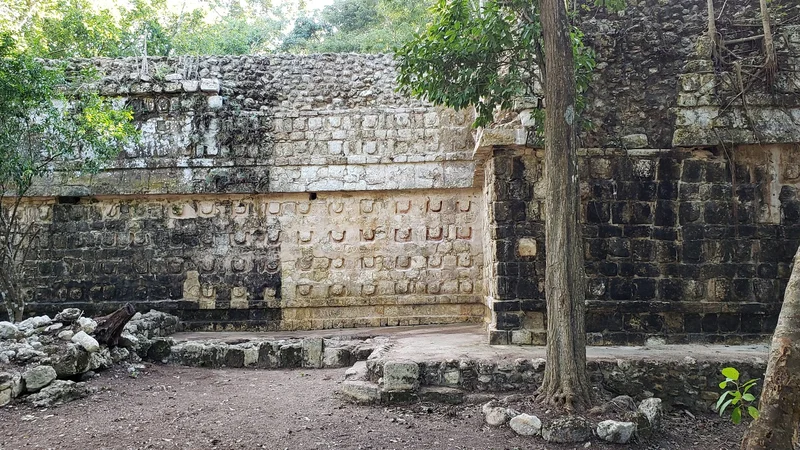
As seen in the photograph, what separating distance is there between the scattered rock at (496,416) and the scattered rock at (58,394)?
3.93 meters

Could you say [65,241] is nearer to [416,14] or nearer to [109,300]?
[109,300]

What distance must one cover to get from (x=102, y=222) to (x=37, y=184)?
43.5 inches

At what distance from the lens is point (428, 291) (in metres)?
9.20

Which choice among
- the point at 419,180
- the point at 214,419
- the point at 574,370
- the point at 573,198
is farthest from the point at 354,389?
the point at 419,180

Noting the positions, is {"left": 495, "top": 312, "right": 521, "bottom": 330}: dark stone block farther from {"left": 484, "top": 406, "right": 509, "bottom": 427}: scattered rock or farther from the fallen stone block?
{"left": 484, "top": 406, "right": 509, "bottom": 427}: scattered rock

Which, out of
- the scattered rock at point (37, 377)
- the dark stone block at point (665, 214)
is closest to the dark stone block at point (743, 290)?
the dark stone block at point (665, 214)

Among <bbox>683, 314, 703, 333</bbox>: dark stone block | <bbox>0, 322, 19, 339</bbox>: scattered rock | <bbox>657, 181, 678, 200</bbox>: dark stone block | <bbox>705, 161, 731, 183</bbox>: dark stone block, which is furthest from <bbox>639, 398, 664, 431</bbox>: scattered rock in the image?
<bbox>0, 322, 19, 339</bbox>: scattered rock

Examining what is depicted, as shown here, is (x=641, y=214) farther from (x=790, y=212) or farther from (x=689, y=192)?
(x=790, y=212)

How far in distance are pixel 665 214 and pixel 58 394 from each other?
6.78 meters

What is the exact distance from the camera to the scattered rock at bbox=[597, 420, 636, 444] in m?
4.70

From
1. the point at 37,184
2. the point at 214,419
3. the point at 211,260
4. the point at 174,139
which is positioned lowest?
the point at 214,419

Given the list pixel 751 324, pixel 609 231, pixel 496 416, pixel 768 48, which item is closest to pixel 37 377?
pixel 496 416

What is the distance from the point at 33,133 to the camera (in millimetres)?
8266

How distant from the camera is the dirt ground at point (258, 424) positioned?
466 cm
